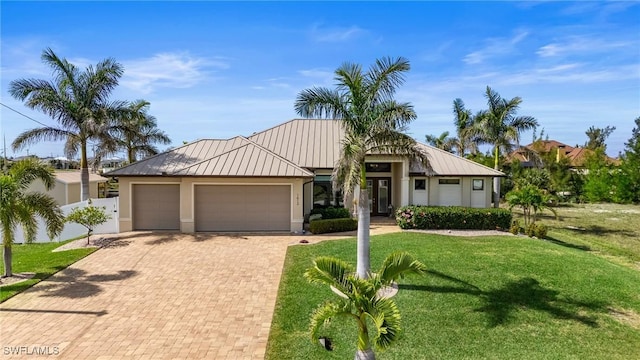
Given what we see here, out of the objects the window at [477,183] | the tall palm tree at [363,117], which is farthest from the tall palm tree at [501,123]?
the tall palm tree at [363,117]

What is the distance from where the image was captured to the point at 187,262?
1471 centimetres

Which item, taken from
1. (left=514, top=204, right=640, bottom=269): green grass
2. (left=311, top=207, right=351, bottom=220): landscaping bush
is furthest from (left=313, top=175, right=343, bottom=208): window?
(left=514, top=204, right=640, bottom=269): green grass

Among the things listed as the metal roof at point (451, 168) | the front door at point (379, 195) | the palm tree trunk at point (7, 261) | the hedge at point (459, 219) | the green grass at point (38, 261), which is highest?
Result: the metal roof at point (451, 168)

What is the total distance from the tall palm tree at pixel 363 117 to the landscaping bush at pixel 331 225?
8.24 meters

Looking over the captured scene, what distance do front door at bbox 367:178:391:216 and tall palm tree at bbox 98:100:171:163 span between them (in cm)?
1469

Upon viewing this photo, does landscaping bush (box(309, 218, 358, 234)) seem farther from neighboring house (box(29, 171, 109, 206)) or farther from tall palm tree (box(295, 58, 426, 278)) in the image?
neighboring house (box(29, 171, 109, 206))

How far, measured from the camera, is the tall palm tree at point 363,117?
1121 cm

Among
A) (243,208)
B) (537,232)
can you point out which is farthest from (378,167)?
(537,232)

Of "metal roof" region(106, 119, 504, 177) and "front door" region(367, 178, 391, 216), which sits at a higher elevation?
"metal roof" region(106, 119, 504, 177)

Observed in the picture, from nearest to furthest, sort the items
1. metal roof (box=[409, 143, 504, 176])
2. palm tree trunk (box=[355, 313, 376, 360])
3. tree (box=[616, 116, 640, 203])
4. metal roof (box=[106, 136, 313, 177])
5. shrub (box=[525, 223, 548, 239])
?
palm tree trunk (box=[355, 313, 376, 360]) < shrub (box=[525, 223, 548, 239]) < metal roof (box=[106, 136, 313, 177]) < metal roof (box=[409, 143, 504, 176]) < tree (box=[616, 116, 640, 203])

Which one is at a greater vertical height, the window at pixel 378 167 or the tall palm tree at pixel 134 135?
the tall palm tree at pixel 134 135

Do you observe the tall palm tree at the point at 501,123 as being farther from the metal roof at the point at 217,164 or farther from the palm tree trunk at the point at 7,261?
the palm tree trunk at the point at 7,261

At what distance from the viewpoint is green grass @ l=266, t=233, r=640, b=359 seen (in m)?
8.62

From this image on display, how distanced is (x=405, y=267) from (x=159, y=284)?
7.94m
